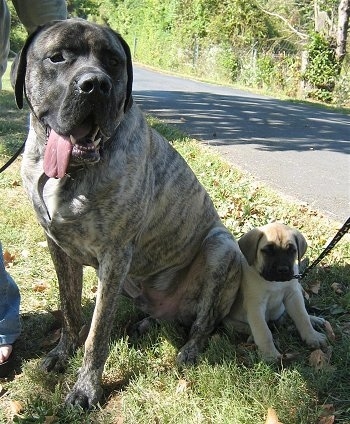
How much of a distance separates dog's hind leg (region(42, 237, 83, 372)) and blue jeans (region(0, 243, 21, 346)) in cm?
28

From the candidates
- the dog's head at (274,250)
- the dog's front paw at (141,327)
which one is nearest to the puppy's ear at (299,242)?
the dog's head at (274,250)

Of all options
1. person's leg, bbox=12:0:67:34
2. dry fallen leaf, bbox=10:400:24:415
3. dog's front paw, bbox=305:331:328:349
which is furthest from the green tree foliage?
dry fallen leaf, bbox=10:400:24:415

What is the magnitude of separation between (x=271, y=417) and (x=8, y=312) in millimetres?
1660

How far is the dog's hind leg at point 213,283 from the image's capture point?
323 cm

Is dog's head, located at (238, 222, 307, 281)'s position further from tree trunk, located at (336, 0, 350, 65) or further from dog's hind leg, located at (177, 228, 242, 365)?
tree trunk, located at (336, 0, 350, 65)

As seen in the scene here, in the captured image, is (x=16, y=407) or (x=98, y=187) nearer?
(x=98, y=187)

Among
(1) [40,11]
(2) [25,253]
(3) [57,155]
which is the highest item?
(1) [40,11]

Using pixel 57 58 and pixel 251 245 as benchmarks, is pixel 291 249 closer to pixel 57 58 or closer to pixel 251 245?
pixel 251 245

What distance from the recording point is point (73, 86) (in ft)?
7.66

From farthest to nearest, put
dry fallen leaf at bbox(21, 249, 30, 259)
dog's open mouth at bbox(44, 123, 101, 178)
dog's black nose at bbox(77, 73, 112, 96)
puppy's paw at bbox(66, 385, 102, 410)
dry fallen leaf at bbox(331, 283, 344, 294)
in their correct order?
dry fallen leaf at bbox(21, 249, 30, 259), dry fallen leaf at bbox(331, 283, 344, 294), puppy's paw at bbox(66, 385, 102, 410), dog's open mouth at bbox(44, 123, 101, 178), dog's black nose at bbox(77, 73, 112, 96)

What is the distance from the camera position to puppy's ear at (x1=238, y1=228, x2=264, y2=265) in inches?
130

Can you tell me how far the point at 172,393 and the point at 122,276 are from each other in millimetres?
656

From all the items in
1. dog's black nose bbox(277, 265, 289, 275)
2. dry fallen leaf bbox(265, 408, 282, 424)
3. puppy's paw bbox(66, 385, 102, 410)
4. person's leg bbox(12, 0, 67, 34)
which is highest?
person's leg bbox(12, 0, 67, 34)

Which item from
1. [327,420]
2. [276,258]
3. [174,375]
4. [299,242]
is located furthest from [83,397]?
[299,242]
